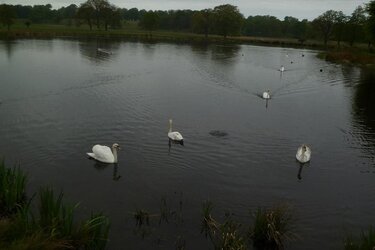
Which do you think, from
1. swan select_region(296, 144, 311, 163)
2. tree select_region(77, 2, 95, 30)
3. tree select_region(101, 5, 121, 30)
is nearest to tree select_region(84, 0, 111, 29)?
tree select_region(101, 5, 121, 30)

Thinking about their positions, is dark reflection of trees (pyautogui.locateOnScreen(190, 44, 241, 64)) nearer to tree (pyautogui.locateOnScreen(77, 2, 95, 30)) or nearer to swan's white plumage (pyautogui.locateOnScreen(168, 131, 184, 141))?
swan's white plumage (pyautogui.locateOnScreen(168, 131, 184, 141))

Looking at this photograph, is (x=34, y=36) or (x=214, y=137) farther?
(x=34, y=36)

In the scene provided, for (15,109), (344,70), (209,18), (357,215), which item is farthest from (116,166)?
(209,18)

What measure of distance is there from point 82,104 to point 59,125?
5.76 m

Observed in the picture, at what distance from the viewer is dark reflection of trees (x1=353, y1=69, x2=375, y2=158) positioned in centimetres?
2584

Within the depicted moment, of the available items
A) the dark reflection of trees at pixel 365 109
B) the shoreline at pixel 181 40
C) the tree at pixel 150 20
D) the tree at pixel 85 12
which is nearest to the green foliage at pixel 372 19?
the shoreline at pixel 181 40

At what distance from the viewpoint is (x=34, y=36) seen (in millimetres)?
98938

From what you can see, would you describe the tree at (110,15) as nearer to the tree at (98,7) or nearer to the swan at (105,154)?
the tree at (98,7)

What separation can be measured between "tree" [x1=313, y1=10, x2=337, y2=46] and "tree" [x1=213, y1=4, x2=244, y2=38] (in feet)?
78.1

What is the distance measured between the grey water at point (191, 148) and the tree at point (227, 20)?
9055cm

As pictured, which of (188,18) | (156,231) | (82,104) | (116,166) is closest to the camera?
(156,231)

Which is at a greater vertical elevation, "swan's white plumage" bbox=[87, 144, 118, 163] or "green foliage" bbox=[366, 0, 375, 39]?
"green foliage" bbox=[366, 0, 375, 39]

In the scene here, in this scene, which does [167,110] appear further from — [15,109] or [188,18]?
[188,18]

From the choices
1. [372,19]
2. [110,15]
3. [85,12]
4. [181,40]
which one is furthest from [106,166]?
[85,12]
